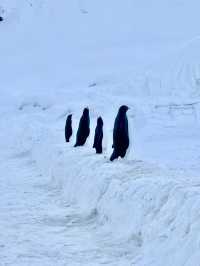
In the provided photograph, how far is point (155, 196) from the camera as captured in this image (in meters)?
8.22

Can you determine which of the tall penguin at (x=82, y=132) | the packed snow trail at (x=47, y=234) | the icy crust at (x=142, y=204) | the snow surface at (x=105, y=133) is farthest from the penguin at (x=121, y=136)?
the tall penguin at (x=82, y=132)

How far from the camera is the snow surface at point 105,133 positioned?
7.68 meters

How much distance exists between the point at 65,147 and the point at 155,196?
744 centimetres

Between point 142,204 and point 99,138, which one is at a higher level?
point 99,138

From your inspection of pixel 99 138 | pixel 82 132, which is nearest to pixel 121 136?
pixel 99 138

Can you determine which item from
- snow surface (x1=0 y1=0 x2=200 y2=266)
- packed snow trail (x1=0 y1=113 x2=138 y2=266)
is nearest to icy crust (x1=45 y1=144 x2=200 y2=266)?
snow surface (x1=0 y1=0 x2=200 y2=266)

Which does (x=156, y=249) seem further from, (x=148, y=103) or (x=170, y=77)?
(x=170, y=77)

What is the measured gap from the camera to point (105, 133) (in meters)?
15.1

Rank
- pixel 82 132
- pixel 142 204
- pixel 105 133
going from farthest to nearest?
pixel 82 132
pixel 105 133
pixel 142 204

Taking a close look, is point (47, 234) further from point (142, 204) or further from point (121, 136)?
point (121, 136)

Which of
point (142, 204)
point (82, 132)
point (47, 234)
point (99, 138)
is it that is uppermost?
point (82, 132)

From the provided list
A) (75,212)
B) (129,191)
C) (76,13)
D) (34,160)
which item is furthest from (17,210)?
(76,13)

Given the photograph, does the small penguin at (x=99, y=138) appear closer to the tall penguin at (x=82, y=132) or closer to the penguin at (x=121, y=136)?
the penguin at (x=121, y=136)

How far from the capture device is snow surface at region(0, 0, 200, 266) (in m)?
7.68
